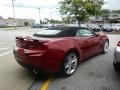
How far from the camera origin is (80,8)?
26.3 metres

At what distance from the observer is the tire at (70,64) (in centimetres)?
571

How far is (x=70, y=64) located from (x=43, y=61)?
1050 mm

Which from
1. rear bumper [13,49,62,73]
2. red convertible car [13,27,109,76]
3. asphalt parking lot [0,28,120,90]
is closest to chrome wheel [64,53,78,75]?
red convertible car [13,27,109,76]

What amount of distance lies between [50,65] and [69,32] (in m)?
1.51

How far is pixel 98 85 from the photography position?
16.5 feet

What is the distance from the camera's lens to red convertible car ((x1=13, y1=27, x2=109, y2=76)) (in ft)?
17.2

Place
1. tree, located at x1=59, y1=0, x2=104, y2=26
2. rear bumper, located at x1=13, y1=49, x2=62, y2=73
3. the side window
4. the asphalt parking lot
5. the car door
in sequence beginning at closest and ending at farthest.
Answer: the asphalt parking lot, rear bumper, located at x1=13, y1=49, x2=62, y2=73, the car door, the side window, tree, located at x1=59, y1=0, x2=104, y2=26

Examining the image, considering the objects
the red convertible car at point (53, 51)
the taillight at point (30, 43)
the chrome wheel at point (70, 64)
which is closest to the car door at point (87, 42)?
the red convertible car at point (53, 51)

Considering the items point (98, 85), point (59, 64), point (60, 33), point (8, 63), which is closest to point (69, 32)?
point (60, 33)

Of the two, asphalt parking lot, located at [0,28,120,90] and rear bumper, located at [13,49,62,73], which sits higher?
rear bumper, located at [13,49,62,73]

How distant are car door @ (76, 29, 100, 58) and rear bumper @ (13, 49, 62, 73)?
1.33 metres

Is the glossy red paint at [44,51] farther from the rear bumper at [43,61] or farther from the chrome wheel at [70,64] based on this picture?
the chrome wheel at [70,64]

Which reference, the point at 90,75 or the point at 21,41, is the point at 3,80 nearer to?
the point at 21,41

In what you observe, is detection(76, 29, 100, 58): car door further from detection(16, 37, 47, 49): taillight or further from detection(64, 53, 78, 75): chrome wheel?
detection(16, 37, 47, 49): taillight
